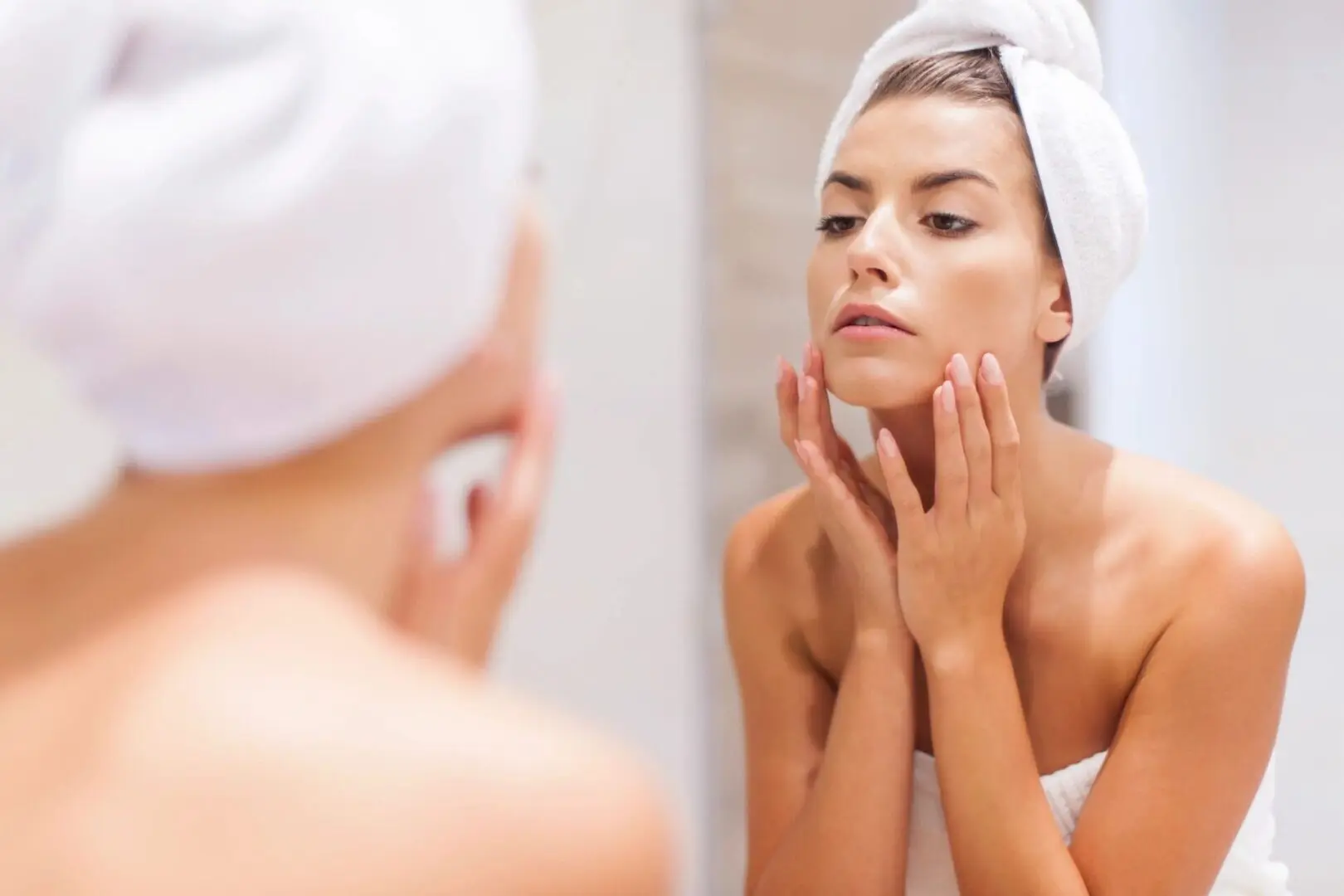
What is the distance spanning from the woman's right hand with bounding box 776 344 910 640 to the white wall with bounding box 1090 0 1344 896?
2.44 ft

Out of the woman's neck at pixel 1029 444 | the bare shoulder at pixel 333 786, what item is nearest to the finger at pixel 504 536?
the bare shoulder at pixel 333 786

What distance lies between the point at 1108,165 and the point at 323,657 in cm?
77

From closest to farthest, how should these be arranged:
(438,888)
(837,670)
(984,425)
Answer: (438,888)
(984,425)
(837,670)

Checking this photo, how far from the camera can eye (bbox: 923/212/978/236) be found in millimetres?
947

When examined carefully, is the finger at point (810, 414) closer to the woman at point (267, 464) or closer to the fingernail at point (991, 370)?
the fingernail at point (991, 370)

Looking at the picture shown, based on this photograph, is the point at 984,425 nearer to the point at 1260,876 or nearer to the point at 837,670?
the point at 837,670

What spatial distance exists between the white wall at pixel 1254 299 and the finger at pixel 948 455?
2.63ft

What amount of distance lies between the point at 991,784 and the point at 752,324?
761 mm

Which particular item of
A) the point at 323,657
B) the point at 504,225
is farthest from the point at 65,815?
the point at 504,225

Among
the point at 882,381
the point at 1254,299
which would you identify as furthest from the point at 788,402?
the point at 1254,299

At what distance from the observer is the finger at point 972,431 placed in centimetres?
93

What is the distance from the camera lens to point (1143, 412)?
1.73 meters

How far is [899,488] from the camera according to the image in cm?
96

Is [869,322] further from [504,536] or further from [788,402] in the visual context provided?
[504,536]
